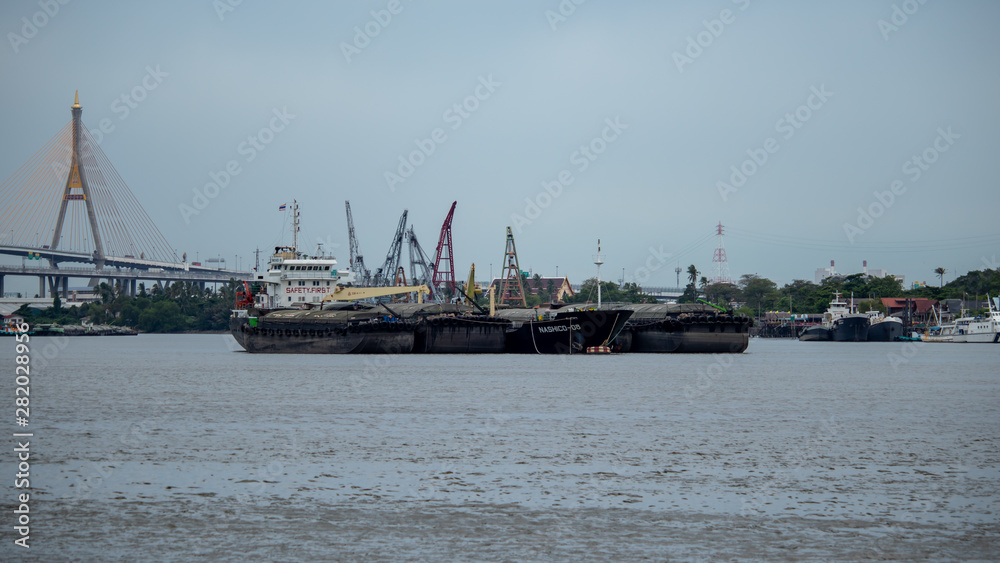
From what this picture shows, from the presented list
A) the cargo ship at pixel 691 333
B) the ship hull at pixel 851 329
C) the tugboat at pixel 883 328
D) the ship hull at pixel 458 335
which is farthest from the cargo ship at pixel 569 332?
the tugboat at pixel 883 328

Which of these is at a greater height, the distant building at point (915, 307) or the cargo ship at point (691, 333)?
the distant building at point (915, 307)

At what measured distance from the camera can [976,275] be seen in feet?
656

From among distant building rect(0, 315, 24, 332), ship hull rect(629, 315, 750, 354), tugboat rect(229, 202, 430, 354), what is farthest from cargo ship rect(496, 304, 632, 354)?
distant building rect(0, 315, 24, 332)

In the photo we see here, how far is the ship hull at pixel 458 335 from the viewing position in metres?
78.8

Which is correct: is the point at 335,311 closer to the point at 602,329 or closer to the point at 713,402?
the point at 602,329

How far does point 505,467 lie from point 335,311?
59.2m

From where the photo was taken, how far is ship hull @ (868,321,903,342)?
14600 centimetres

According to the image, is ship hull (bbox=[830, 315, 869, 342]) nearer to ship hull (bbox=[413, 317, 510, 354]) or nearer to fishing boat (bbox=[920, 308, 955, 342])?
fishing boat (bbox=[920, 308, 955, 342])

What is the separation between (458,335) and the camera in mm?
78938

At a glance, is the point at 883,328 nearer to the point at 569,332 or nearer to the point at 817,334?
the point at 817,334

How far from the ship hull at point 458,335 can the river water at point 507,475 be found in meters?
33.5

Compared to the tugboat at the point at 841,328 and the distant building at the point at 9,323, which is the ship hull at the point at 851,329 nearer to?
the tugboat at the point at 841,328

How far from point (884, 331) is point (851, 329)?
6.14 m

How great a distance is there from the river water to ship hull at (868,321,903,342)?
107432 mm
